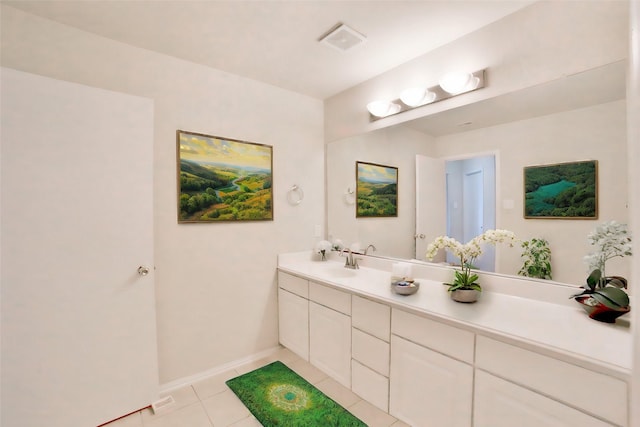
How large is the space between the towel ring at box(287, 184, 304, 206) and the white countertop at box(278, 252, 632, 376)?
3.01ft

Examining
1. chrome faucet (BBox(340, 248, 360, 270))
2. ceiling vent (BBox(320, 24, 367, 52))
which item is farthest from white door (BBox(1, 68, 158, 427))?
chrome faucet (BBox(340, 248, 360, 270))

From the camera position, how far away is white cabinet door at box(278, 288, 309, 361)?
234cm

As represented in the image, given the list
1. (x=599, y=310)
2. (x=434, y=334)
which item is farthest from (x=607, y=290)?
(x=434, y=334)

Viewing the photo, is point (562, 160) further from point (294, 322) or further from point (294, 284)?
point (294, 322)

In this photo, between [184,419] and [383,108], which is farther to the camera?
[383,108]

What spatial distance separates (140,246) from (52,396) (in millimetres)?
931

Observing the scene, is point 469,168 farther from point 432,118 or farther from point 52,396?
point 52,396

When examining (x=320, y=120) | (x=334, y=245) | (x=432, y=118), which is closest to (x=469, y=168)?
(x=432, y=118)

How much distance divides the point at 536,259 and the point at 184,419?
7.68ft

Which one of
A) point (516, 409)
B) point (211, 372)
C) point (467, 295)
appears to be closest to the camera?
point (516, 409)

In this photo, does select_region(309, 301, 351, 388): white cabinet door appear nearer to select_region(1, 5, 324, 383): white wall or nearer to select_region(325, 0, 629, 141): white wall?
select_region(1, 5, 324, 383): white wall

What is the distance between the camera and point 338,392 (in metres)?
Result: 2.06

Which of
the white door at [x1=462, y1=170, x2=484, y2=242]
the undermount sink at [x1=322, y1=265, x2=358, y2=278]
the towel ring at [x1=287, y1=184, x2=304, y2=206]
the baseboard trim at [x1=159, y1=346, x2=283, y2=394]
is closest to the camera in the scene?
the white door at [x1=462, y1=170, x2=484, y2=242]

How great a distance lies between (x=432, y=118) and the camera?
6.67 feet
